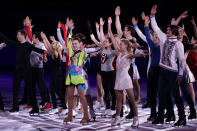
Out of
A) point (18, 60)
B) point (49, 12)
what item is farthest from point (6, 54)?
point (18, 60)

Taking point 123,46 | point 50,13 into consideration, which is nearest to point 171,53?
point 123,46

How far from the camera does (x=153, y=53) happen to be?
22.3 feet

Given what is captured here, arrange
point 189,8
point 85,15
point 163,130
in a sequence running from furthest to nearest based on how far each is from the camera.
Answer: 1. point 85,15
2. point 189,8
3. point 163,130

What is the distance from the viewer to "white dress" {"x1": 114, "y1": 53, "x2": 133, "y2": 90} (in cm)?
613

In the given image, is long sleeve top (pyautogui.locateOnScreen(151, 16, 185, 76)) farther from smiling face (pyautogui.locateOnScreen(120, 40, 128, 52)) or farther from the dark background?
the dark background

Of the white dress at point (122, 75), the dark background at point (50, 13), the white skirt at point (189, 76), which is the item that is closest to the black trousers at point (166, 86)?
the white dress at point (122, 75)

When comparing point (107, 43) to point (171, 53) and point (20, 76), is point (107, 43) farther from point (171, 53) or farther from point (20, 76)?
point (20, 76)

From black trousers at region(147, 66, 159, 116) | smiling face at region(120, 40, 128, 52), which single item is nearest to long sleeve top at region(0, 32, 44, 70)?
smiling face at region(120, 40, 128, 52)

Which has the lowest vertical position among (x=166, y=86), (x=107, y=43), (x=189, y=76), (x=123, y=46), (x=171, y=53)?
(x=166, y=86)

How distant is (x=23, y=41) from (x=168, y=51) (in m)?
3.16

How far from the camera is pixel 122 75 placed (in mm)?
6188

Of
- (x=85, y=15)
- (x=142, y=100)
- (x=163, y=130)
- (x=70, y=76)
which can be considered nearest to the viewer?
(x=163, y=130)

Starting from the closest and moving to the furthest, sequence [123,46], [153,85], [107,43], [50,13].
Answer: [123,46]
[153,85]
[107,43]
[50,13]

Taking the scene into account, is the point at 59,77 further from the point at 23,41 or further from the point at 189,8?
the point at 189,8
